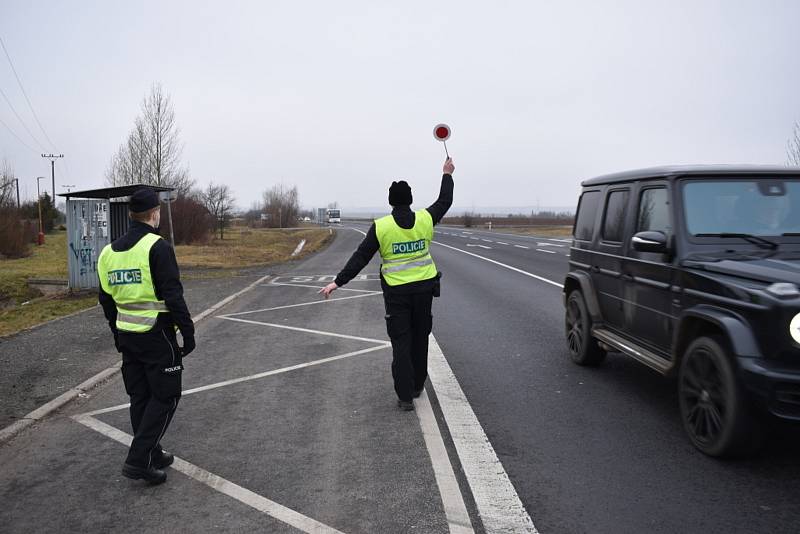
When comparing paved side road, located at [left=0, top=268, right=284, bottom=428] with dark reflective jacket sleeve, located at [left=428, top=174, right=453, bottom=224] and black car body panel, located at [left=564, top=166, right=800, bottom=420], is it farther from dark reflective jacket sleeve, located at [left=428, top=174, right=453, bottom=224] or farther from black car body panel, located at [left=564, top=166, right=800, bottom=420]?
black car body panel, located at [left=564, top=166, right=800, bottom=420]

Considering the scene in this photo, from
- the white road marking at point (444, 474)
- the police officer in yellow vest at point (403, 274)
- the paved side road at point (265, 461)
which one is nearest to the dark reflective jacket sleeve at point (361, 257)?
the police officer in yellow vest at point (403, 274)

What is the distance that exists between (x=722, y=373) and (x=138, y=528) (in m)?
3.60

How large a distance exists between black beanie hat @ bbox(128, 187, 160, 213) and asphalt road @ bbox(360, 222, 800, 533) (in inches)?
113

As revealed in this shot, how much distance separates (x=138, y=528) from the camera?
3578 mm

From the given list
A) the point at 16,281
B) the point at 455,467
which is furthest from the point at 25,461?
the point at 16,281

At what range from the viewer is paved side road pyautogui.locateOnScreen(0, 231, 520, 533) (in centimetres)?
366

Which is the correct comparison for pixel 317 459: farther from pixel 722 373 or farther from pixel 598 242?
pixel 598 242

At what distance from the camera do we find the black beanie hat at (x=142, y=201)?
4242mm

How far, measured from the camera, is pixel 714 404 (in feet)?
14.1

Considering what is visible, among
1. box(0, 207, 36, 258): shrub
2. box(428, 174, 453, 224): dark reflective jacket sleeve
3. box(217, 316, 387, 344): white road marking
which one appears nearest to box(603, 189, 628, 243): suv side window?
box(428, 174, 453, 224): dark reflective jacket sleeve

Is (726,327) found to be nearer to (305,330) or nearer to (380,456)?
(380,456)

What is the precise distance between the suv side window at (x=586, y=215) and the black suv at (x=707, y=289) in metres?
0.08

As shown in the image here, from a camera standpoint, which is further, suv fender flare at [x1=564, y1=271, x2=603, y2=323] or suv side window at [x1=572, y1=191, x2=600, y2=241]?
suv side window at [x1=572, y1=191, x2=600, y2=241]

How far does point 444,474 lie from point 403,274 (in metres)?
1.93
